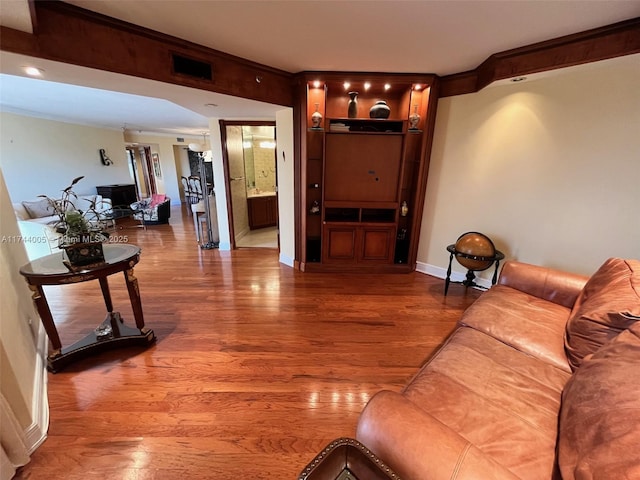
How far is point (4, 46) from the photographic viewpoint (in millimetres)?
1607

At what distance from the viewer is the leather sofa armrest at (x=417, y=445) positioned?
2.50 feet

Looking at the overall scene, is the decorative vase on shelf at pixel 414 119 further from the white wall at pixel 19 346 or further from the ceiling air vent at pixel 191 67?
the white wall at pixel 19 346

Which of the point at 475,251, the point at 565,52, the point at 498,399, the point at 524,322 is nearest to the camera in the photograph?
the point at 498,399

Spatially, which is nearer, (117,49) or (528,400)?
A: (528,400)

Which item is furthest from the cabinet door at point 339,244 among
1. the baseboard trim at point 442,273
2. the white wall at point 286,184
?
the baseboard trim at point 442,273

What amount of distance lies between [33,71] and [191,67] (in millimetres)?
1106

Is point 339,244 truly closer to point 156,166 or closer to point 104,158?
point 104,158

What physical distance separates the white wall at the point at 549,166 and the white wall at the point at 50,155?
7.76m

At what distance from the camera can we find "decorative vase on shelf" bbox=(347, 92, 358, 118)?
326 cm

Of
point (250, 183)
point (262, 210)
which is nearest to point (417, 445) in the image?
point (262, 210)

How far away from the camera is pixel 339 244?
3.67m

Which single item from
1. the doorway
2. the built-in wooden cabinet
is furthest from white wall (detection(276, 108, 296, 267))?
the doorway

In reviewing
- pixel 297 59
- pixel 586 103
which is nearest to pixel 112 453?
pixel 297 59

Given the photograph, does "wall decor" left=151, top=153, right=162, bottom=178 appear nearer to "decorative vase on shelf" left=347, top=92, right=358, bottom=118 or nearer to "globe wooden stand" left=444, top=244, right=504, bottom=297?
"decorative vase on shelf" left=347, top=92, right=358, bottom=118
